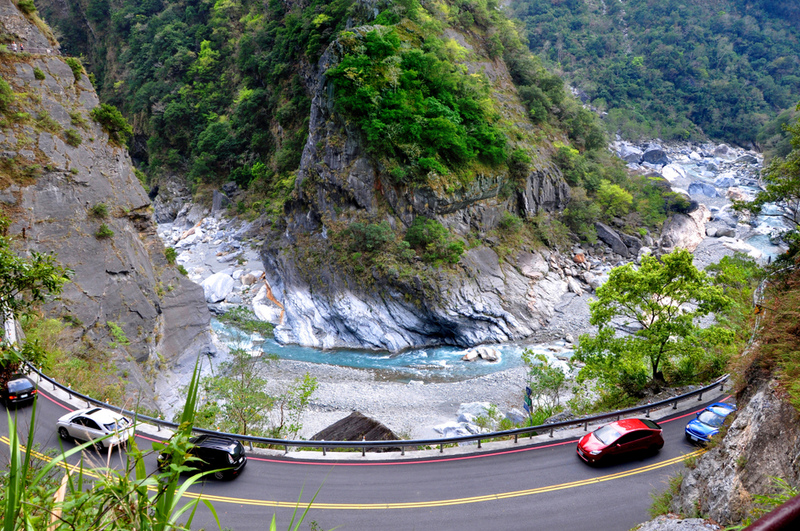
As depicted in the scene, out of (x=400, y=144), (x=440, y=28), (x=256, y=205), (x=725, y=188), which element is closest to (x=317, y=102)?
(x=400, y=144)

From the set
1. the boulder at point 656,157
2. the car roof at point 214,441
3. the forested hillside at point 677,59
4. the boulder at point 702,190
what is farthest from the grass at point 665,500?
the forested hillside at point 677,59

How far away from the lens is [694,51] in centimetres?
7581

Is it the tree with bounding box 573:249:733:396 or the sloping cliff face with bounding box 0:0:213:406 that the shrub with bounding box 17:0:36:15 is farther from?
the tree with bounding box 573:249:733:396

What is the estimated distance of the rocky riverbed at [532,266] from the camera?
64.6ft

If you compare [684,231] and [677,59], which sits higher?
[677,59]

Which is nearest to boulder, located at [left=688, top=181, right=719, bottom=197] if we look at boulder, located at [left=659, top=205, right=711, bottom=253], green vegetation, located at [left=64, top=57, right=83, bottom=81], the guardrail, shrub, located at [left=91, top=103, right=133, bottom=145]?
boulder, located at [left=659, top=205, right=711, bottom=253]

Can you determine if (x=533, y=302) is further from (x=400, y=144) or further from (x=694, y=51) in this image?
(x=694, y=51)

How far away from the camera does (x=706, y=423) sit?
35.8 feet

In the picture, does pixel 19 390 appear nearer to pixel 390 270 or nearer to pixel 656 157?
pixel 390 270

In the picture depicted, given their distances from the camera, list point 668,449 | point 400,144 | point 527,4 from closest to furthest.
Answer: point 668,449 < point 400,144 < point 527,4

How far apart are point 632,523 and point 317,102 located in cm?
3179

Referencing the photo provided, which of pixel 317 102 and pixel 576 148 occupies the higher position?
pixel 317 102

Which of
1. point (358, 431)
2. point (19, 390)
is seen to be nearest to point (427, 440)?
point (358, 431)

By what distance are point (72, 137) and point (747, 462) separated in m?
26.9
